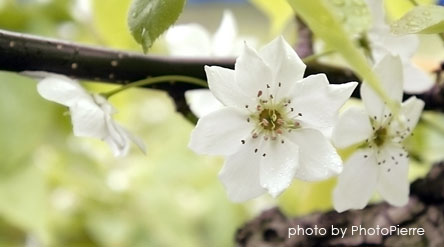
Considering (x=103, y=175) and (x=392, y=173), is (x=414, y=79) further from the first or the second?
(x=103, y=175)

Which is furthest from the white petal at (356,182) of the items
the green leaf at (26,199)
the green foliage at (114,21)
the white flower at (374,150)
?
the green leaf at (26,199)

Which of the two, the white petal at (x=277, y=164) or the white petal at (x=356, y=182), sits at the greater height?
the white petal at (x=277, y=164)

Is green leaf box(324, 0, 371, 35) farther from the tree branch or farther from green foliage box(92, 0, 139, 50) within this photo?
green foliage box(92, 0, 139, 50)

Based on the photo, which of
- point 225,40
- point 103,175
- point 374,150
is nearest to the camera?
point 374,150

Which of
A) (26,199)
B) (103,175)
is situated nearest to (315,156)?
(26,199)

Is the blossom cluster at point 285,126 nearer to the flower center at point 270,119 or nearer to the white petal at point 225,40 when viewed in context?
the flower center at point 270,119
